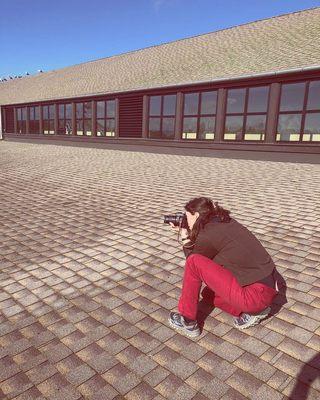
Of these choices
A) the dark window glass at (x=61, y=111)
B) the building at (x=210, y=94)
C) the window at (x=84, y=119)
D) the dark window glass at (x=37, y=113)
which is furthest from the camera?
the dark window glass at (x=37, y=113)

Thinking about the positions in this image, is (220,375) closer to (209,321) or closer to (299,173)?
(209,321)

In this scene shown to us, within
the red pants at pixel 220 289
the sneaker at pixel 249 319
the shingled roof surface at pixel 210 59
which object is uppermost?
the shingled roof surface at pixel 210 59

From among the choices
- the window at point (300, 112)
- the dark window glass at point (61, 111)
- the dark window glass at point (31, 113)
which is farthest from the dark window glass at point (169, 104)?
the dark window glass at point (31, 113)

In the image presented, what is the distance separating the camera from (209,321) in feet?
10.8

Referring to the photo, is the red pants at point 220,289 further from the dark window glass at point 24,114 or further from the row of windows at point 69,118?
the dark window glass at point 24,114

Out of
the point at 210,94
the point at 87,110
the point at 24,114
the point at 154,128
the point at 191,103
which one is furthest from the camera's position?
the point at 24,114

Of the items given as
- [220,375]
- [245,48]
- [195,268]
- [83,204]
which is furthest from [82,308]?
[245,48]

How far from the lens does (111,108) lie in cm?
2336

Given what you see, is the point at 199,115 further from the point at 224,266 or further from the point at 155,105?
the point at 224,266

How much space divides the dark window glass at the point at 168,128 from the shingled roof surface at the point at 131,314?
13.0 meters

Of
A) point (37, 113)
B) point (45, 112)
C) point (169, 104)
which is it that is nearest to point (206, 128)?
point (169, 104)

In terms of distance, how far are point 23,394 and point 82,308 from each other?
1148 millimetres

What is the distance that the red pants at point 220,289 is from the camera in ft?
9.50

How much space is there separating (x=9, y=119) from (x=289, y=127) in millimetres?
29129
